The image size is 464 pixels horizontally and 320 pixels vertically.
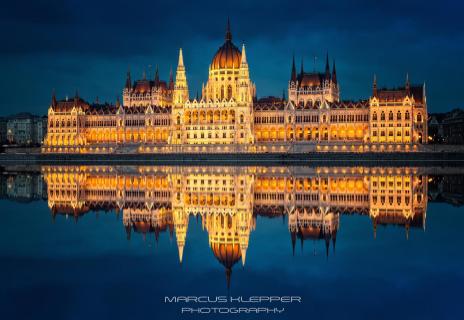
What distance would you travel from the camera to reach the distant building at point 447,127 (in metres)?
123

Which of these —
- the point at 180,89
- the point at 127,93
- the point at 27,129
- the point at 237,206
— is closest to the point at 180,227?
the point at 237,206

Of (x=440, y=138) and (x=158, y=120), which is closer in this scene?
(x=158, y=120)

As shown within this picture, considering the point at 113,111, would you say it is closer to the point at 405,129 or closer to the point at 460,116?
the point at 405,129

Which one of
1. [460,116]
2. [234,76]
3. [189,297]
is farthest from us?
[460,116]

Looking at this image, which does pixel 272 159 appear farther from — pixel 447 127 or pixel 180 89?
pixel 447 127

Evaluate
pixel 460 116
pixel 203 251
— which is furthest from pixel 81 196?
pixel 460 116

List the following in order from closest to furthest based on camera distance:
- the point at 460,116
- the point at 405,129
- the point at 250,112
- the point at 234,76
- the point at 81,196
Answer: the point at 81,196 < the point at 405,129 < the point at 250,112 < the point at 234,76 < the point at 460,116

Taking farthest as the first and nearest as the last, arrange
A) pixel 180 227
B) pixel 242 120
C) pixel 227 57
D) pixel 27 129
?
pixel 27 129 < pixel 227 57 < pixel 242 120 < pixel 180 227

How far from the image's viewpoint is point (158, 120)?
4429 inches

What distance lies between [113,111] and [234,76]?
24313 millimetres

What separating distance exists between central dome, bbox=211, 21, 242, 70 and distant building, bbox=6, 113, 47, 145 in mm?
71097

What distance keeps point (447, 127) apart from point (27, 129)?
108 metres

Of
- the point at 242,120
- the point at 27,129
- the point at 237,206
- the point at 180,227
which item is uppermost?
the point at 27,129

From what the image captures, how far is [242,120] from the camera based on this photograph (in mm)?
103062
